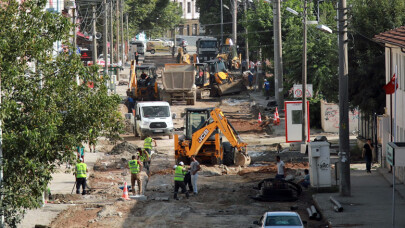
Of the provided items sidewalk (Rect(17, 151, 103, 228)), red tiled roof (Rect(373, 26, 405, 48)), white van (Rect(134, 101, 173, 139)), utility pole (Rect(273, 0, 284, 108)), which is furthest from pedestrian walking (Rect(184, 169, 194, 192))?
utility pole (Rect(273, 0, 284, 108))

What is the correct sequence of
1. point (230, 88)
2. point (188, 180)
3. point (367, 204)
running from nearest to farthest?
point (367, 204)
point (188, 180)
point (230, 88)

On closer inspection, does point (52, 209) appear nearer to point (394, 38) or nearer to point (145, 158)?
point (145, 158)

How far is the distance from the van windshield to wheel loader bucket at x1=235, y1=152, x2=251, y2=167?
1004 cm

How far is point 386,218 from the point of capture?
70.5ft

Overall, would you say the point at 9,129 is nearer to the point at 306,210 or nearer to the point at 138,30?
the point at 306,210

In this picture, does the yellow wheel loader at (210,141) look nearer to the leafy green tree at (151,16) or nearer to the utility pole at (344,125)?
the utility pole at (344,125)

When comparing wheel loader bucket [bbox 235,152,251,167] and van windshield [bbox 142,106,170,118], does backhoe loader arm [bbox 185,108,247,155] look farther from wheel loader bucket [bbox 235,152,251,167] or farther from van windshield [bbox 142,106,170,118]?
van windshield [bbox 142,106,170,118]

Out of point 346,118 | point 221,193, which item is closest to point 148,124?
point 221,193

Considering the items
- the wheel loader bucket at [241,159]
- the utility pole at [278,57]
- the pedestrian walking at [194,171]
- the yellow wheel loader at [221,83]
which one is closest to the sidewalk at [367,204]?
the pedestrian walking at [194,171]

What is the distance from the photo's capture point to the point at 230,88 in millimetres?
60469

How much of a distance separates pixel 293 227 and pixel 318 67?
28310 millimetres

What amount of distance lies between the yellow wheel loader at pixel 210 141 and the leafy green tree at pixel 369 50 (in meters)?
5.96

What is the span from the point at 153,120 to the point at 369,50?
465 inches

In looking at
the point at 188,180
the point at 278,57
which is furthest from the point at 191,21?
the point at 188,180
